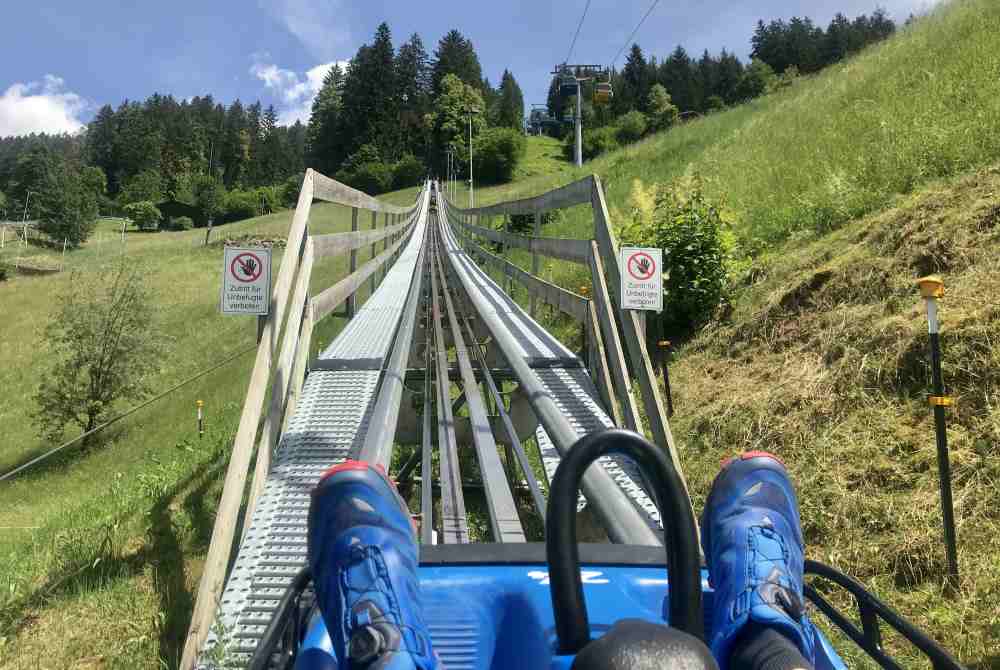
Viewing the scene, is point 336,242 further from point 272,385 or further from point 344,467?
point 344,467

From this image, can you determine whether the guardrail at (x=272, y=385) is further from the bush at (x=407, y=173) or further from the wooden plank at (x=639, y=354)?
the bush at (x=407, y=173)

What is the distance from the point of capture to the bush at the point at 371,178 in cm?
8403

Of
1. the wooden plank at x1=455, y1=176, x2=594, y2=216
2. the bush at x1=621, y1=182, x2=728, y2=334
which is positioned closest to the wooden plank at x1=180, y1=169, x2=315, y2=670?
the wooden plank at x1=455, y1=176, x2=594, y2=216

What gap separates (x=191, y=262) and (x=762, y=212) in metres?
34.0

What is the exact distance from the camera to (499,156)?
67.3m

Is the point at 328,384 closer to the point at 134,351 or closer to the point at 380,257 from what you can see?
the point at 380,257

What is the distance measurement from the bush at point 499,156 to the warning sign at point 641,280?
64462 millimetres

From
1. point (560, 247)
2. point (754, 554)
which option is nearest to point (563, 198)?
point (560, 247)

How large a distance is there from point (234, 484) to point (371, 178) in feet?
283

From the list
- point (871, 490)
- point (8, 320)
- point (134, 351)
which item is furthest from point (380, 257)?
point (8, 320)

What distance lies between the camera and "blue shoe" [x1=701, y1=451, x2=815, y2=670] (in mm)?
1423

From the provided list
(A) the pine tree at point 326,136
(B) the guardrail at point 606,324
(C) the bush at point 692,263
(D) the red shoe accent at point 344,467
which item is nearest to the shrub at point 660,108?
(A) the pine tree at point 326,136

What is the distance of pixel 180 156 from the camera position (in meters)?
109

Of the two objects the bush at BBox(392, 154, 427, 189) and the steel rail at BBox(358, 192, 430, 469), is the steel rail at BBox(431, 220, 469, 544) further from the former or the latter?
the bush at BBox(392, 154, 427, 189)
